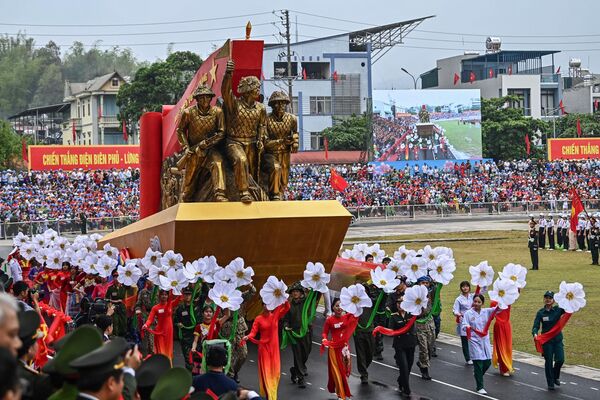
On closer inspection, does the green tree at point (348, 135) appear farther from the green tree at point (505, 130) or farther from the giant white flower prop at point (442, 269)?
the giant white flower prop at point (442, 269)

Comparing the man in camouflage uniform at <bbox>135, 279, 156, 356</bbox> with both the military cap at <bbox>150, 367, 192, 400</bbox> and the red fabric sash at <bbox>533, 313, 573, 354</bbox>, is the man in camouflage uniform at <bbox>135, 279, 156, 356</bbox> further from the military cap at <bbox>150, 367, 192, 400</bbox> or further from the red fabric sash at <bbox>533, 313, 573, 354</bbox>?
the military cap at <bbox>150, 367, 192, 400</bbox>

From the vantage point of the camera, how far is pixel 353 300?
47.4 ft

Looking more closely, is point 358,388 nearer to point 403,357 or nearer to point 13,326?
point 403,357

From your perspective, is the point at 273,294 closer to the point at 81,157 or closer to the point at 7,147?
the point at 81,157

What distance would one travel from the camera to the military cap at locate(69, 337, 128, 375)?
5.14 meters

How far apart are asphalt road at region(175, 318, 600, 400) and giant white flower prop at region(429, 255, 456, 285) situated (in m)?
1.39

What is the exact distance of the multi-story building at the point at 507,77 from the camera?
95250 mm

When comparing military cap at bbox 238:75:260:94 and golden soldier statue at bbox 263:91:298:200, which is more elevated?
military cap at bbox 238:75:260:94

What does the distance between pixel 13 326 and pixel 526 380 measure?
11.9 metres

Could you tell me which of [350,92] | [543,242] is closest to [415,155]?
[350,92]

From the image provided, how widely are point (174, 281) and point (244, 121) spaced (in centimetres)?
459

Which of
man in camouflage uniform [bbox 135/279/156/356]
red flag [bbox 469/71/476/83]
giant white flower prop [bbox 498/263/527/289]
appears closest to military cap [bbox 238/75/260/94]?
man in camouflage uniform [bbox 135/279/156/356]

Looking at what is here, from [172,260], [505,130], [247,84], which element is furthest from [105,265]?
[505,130]

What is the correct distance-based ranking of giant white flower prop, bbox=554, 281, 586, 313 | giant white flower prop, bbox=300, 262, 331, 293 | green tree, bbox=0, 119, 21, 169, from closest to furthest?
giant white flower prop, bbox=554, 281, 586, 313 < giant white flower prop, bbox=300, 262, 331, 293 < green tree, bbox=0, 119, 21, 169
